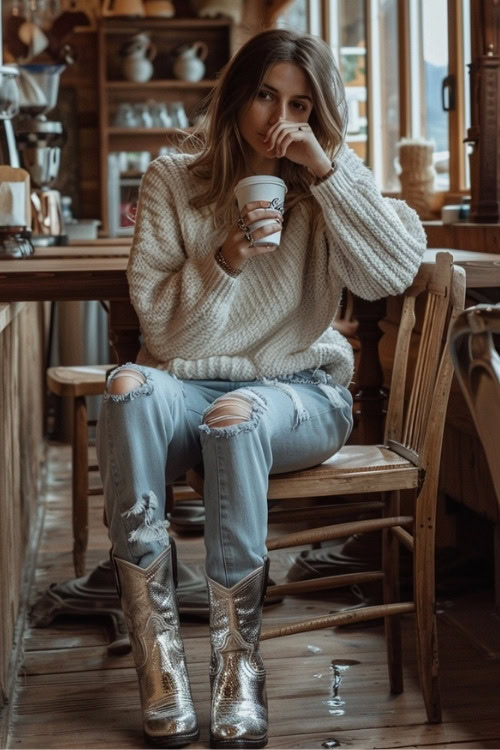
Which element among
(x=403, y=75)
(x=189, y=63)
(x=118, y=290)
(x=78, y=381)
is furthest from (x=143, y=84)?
(x=118, y=290)

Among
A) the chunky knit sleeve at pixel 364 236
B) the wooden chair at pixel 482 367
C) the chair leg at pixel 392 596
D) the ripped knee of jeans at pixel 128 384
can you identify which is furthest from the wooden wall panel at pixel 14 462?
the wooden chair at pixel 482 367

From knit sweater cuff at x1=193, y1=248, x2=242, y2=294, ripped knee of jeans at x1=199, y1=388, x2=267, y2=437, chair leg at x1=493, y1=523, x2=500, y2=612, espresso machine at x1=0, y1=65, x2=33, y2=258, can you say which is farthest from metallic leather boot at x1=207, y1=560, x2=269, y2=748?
espresso machine at x1=0, y1=65, x2=33, y2=258

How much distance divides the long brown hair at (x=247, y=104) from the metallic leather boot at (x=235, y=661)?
2.30ft

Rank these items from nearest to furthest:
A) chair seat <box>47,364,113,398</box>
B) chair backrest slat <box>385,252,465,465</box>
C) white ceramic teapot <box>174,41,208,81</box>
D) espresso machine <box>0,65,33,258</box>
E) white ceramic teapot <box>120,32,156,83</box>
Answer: chair backrest slat <box>385,252,465,465</box> → espresso machine <box>0,65,33,258</box> → chair seat <box>47,364,113,398</box> → white ceramic teapot <box>120,32,156,83</box> → white ceramic teapot <box>174,41,208,81</box>

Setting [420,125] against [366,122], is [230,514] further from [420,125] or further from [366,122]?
[366,122]

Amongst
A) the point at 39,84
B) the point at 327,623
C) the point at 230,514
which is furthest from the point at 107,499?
the point at 39,84

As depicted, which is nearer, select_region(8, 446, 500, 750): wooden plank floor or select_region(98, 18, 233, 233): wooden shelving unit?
select_region(8, 446, 500, 750): wooden plank floor

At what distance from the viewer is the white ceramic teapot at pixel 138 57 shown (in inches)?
284

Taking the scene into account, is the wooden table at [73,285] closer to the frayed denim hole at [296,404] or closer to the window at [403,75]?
the frayed denim hole at [296,404]

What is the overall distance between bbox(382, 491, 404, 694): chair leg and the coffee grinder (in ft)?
6.20

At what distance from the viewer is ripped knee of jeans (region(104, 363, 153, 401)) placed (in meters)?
1.86

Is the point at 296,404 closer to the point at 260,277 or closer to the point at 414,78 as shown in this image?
the point at 260,277

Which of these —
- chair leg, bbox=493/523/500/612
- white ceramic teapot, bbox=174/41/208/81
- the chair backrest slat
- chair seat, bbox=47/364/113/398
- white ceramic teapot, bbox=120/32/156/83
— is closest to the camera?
the chair backrest slat

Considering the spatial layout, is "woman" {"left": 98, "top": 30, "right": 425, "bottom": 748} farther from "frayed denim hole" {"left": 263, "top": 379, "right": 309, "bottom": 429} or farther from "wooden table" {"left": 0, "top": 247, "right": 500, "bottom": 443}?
"wooden table" {"left": 0, "top": 247, "right": 500, "bottom": 443}
